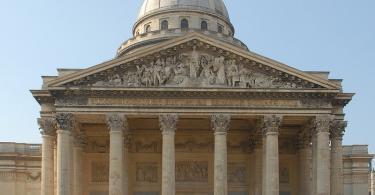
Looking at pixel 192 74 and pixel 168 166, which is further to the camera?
pixel 192 74

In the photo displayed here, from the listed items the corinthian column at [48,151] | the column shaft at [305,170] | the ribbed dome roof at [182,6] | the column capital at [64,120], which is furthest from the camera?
the ribbed dome roof at [182,6]

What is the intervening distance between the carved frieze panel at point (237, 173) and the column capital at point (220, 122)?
735cm

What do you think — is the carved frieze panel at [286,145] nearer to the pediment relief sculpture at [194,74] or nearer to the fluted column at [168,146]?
the pediment relief sculpture at [194,74]

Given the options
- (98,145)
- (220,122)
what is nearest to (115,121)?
(220,122)

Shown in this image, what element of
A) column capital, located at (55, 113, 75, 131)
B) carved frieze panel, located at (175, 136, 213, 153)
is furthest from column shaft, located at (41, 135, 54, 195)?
carved frieze panel, located at (175, 136, 213, 153)

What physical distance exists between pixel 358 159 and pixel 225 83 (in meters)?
18.8

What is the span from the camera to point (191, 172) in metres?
44.3

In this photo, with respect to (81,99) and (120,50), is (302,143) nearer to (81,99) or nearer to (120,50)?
(81,99)

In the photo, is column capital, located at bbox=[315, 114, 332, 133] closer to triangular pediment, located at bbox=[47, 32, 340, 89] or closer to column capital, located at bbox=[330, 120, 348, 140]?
column capital, located at bbox=[330, 120, 348, 140]

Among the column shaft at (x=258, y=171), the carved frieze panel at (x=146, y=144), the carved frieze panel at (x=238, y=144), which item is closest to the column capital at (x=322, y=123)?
the column shaft at (x=258, y=171)

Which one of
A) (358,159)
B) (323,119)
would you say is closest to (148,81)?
(323,119)

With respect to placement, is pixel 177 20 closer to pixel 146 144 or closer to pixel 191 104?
pixel 146 144

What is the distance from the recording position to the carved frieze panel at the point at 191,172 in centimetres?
4431

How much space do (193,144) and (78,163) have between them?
8018mm
